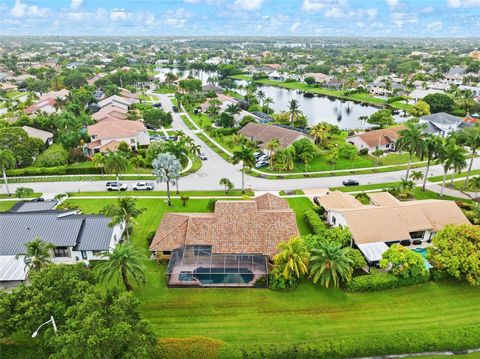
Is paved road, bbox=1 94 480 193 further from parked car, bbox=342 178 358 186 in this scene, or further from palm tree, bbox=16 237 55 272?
palm tree, bbox=16 237 55 272

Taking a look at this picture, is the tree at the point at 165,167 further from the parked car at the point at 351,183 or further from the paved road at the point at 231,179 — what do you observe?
the parked car at the point at 351,183

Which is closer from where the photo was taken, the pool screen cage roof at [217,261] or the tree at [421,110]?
the pool screen cage roof at [217,261]

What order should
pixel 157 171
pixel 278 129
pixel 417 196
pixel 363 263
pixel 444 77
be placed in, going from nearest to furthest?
pixel 363 263 < pixel 157 171 < pixel 417 196 < pixel 278 129 < pixel 444 77

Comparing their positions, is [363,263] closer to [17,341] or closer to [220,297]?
[220,297]

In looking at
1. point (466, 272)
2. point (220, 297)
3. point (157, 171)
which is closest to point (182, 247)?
point (220, 297)

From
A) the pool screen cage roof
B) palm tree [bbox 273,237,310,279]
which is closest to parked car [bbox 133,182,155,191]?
the pool screen cage roof

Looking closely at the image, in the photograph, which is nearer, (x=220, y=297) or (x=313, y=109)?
(x=220, y=297)

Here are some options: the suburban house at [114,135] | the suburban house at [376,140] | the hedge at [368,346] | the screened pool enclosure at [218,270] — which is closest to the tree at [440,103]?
the suburban house at [376,140]
